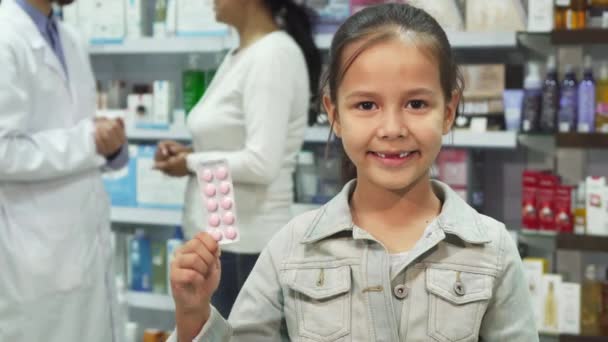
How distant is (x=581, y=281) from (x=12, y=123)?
2049mm

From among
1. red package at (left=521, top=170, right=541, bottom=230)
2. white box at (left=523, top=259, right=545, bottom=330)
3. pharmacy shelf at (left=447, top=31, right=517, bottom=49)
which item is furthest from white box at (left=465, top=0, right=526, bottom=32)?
white box at (left=523, top=259, right=545, bottom=330)

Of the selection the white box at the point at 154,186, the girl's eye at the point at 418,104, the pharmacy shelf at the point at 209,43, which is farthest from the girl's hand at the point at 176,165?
the girl's eye at the point at 418,104

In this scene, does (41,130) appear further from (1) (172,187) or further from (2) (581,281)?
(2) (581,281)

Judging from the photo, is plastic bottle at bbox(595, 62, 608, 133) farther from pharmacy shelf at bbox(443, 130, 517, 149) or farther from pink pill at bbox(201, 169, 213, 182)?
pink pill at bbox(201, 169, 213, 182)

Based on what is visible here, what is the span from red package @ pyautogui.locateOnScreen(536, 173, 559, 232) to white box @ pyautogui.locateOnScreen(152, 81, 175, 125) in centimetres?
158

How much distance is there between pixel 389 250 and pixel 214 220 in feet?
0.82

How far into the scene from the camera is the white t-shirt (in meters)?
1.91

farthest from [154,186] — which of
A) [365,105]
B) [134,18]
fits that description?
[365,105]

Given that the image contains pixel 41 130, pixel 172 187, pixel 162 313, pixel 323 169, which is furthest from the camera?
pixel 162 313

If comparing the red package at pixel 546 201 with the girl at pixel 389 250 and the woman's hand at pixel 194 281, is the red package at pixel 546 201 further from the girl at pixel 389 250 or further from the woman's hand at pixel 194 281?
the woman's hand at pixel 194 281

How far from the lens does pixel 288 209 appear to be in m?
2.11

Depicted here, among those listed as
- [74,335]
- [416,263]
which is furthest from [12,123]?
[416,263]

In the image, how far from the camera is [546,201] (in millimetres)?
2643

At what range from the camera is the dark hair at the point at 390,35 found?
1.03 metres
